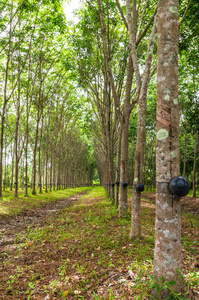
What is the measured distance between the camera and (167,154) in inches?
108

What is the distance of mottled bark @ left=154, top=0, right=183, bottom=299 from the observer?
8.56 feet

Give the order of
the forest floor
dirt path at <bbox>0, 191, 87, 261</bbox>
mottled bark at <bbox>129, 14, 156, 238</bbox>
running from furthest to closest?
dirt path at <bbox>0, 191, 87, 261</bbox> < mottled bark at <bbox>129, 14, 156, 238</bbox> < the forest floor

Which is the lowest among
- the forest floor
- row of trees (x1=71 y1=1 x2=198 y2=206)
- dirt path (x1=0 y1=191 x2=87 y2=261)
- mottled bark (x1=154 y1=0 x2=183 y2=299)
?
dirt path (x1=0 y1=191 x2=87 y2=261)

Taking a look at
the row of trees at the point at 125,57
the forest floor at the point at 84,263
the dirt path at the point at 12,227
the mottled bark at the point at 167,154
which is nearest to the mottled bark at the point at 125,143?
the row of trees at the point at 125,57

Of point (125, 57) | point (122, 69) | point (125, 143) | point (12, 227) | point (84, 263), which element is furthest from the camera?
point (122, 69)

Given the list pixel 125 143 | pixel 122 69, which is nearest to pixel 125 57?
pixel 122 69

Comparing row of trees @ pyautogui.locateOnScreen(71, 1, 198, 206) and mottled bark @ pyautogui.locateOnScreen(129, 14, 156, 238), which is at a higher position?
row of trees @ pyautogui.locateOnScreen(71, 1, 198, 206)

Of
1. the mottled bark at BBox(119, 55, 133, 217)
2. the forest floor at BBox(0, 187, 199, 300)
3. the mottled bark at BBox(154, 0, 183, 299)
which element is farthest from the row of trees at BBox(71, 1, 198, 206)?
the mottled bark at BBox(154, 0, 183, 299)

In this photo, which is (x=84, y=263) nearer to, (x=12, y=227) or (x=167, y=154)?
(x=167, y=154)

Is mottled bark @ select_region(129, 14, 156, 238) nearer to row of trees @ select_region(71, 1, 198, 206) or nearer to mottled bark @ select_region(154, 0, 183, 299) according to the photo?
row of trees @ select_region(71, 1, 198, 206)

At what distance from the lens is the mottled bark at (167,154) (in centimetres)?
261

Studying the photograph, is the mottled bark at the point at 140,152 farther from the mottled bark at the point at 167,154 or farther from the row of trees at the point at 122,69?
the mottled bark at the point at 167,154

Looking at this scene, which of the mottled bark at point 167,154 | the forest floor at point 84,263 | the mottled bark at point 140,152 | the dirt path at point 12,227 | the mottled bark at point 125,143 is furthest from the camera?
the mottled bark at point 125,143

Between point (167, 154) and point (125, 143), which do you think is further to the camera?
point (125, 143)
